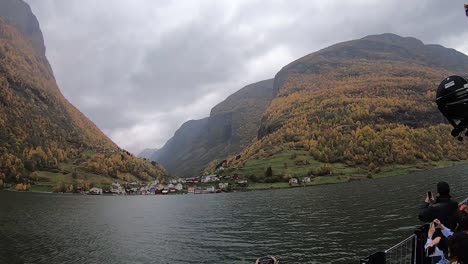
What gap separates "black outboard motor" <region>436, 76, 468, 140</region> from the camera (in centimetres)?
861

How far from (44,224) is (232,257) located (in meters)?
65.7

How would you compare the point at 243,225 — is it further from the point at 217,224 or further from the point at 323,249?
the point at 323,249

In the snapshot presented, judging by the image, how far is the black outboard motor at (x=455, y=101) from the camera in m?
8.61

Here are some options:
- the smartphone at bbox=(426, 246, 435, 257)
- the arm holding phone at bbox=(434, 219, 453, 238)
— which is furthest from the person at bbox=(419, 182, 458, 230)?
the smartphone at bbox=(426, 246, 435, 257)

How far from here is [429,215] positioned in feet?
37.9

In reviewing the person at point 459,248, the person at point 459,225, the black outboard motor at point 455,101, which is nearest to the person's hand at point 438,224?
the person at point 459,225

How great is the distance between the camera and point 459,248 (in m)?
6.86

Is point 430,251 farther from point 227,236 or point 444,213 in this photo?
point 227,236

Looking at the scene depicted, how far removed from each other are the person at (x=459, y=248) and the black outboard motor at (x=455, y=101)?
2740 millimetres

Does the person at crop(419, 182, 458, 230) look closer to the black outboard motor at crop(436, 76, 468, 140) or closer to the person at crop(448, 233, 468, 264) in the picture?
the black outboard motor at crop(436, 76, 468, 140)

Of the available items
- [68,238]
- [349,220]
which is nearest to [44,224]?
[68,238]

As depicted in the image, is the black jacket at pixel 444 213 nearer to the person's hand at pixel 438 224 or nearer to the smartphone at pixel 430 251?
the person's hand at pixel 438 224

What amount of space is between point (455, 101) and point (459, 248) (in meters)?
3.42

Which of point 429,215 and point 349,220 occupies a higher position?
point 429,215
